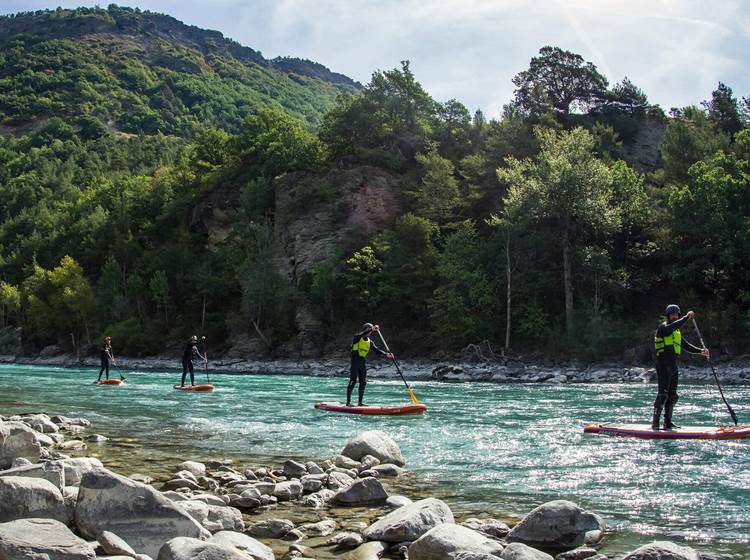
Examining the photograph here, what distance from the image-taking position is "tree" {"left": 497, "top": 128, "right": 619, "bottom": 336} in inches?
1633

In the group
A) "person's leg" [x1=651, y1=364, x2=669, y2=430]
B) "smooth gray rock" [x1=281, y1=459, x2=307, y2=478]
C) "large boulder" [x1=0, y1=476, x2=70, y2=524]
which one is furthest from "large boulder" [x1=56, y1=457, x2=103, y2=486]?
"person's leg" [x1=651, y1=364, x2=669, y2=430]

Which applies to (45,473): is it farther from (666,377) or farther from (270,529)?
(666,377)

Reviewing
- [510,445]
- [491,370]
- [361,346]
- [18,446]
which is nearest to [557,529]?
[510,445]

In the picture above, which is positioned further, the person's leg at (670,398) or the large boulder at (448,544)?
the person's leg at (670,398)

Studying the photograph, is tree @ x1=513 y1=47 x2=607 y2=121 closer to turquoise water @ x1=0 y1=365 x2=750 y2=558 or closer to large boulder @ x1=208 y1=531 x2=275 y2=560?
turquoise water @ x1=0 y1=365 x2=750 y2=558

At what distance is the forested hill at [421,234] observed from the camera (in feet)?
136

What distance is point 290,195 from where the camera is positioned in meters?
64.2

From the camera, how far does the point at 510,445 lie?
13016mm

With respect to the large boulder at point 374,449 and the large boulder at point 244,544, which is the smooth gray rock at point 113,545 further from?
the large boulder at point 374,449

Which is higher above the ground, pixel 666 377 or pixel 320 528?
pixel 666 377

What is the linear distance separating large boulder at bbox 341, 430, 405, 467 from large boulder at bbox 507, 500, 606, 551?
4268mm

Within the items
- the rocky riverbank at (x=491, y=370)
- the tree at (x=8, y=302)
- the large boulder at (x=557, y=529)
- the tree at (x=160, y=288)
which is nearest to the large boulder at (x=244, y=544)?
the large boulder at (x=557, y=529)

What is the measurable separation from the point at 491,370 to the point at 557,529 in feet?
103

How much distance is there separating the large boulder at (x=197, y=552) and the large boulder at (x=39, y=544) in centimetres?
62
